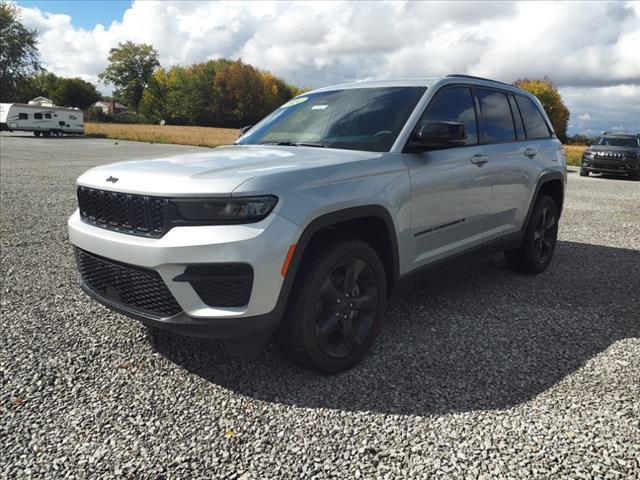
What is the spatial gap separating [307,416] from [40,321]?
2407mm

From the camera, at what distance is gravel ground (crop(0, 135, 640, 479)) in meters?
2.47

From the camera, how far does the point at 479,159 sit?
4270 mm

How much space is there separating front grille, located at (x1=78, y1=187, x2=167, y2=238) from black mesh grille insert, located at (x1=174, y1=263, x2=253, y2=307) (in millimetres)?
300

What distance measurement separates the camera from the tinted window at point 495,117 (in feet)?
15.0

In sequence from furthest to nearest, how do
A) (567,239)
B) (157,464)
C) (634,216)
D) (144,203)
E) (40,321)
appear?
1. (634,216)
2. (567,239)
3. (40,321)
4. (144,203)
5. (157,464)

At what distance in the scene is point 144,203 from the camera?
2.81 meters

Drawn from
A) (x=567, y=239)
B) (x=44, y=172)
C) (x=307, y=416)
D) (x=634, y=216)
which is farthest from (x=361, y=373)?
(x=44, y=172)

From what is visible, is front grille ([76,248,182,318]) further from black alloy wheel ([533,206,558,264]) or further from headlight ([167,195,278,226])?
black alloy wheel ([533,206,558,264])

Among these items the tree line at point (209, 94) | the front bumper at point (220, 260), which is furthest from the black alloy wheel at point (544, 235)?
the tree line at point (209, 94)

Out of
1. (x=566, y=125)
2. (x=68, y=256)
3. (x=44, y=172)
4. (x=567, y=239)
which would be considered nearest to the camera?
(x=68, y=256)

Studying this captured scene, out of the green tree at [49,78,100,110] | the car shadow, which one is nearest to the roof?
the car shadow

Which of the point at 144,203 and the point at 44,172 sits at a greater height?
the point at 144,203

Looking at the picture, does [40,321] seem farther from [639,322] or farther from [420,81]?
[639,322]

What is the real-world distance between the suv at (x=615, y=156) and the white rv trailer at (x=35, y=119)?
129ft
